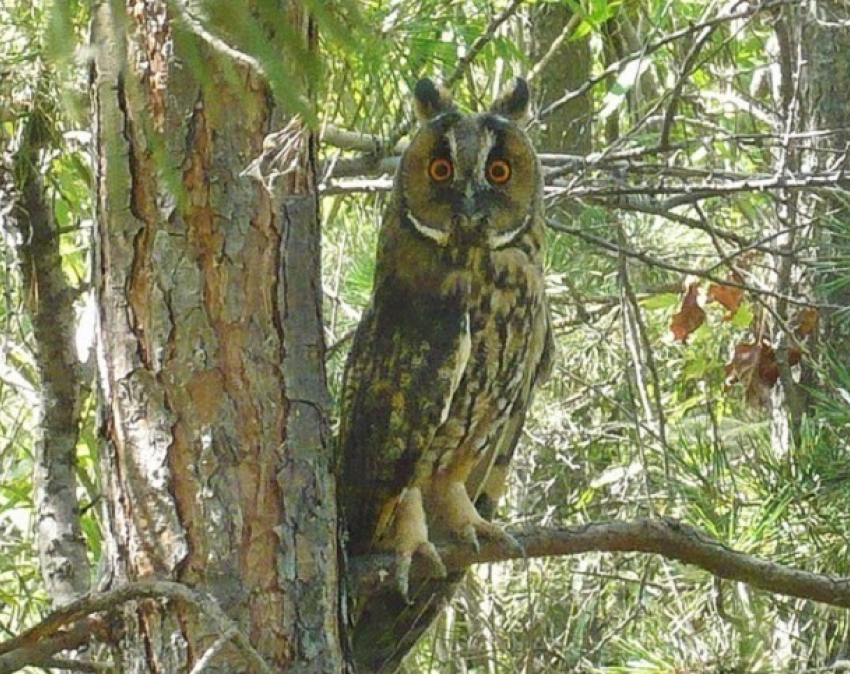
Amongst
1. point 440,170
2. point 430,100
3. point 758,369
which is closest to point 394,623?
point 440,170

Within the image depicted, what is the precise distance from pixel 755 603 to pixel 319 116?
209 centimetres

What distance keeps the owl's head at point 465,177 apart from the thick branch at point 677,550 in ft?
1.84

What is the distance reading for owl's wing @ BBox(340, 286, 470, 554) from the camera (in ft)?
7.18

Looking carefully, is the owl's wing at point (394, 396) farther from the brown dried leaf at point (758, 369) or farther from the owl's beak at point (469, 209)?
the brown dried leaf at point (758, 369)

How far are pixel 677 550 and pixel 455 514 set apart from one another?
19.8 inches

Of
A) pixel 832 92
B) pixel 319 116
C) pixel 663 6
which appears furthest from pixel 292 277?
pixel 832 92

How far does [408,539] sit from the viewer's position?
2.14m

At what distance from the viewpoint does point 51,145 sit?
2143 mm

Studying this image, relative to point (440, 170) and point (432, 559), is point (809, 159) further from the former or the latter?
point (432, 559)

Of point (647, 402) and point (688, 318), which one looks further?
point (688, 318)

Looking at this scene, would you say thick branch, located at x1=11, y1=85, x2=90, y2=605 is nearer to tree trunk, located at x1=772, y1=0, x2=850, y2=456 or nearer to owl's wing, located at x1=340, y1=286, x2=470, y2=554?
owl's wing, located at x1=340, y1=286, x2=470, y2=554

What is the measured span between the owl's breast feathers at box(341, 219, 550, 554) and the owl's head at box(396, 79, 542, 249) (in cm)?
4

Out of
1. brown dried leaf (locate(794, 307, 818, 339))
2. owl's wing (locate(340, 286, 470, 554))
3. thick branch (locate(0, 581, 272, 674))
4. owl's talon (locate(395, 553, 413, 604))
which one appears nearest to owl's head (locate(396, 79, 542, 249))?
owl's wing (locate(340, 286, 470, 554))

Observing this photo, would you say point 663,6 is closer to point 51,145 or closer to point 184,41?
point 51,145
